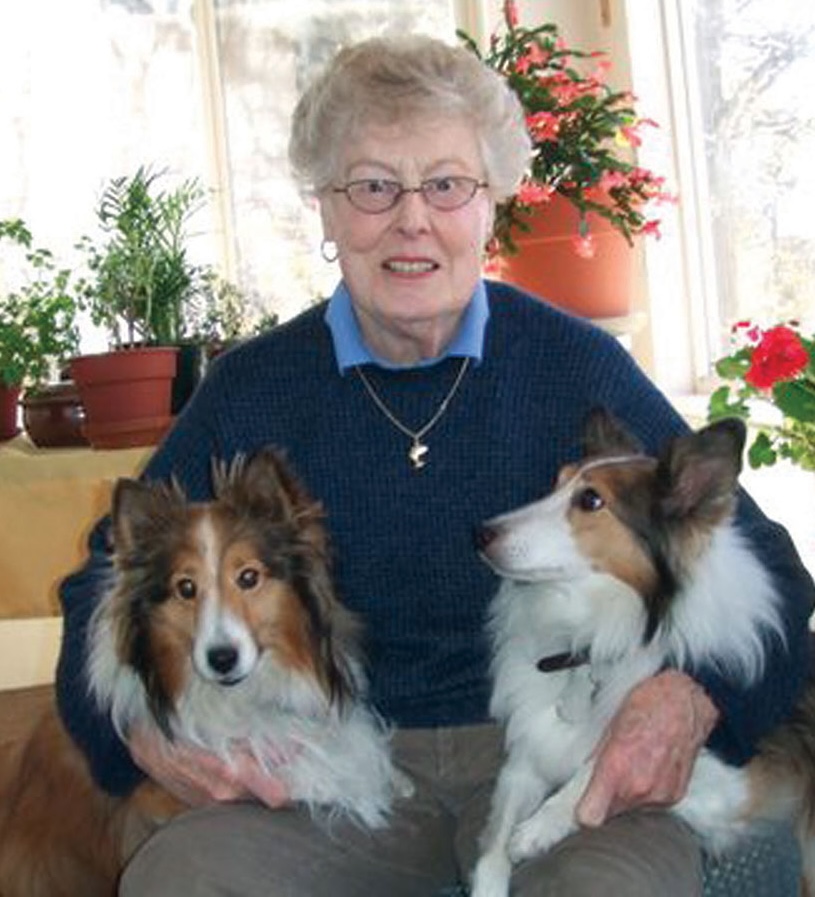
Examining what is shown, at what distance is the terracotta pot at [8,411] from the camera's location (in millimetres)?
3438

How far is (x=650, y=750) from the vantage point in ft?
5.59

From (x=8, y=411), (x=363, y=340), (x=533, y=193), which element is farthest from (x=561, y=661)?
(x=8, y=411)

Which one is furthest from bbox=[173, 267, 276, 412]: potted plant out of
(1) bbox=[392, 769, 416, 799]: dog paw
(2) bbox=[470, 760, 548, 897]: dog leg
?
(2) bbox=[470, 760, 548, 897]: dog leg

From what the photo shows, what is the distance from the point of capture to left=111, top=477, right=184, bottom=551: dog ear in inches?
72.6

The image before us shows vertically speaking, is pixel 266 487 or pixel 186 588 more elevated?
pixel 266 487

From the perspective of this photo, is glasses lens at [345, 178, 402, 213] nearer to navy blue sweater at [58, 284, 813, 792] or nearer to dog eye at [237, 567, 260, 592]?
navy blue sweater at [58, 284, 813, 792]

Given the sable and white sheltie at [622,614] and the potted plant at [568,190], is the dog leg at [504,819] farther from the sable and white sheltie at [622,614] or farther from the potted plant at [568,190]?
the potted plant at [568,190]

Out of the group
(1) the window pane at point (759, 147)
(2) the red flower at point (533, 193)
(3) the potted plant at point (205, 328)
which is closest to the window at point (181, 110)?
(3) the potted plant at point (205, 328)

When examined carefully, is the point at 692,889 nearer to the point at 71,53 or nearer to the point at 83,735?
the point at 83,735

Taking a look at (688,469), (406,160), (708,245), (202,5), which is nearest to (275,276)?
(202,5)

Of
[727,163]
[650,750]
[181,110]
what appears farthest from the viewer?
[181,110]

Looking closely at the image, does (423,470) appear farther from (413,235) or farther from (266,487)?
(413,235)

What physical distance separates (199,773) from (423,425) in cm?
59

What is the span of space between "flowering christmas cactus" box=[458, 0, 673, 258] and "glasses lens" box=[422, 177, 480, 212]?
1.25 metres
